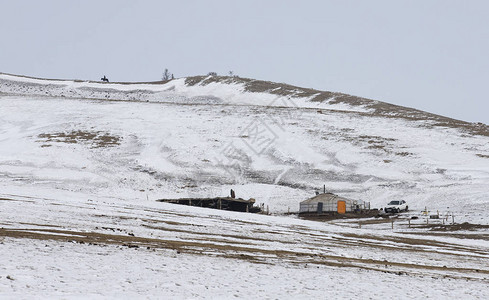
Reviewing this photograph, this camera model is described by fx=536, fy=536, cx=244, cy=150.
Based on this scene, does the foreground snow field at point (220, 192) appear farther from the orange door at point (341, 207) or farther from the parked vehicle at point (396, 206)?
the orange door at point (341, 207)

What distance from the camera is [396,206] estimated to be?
179 ft

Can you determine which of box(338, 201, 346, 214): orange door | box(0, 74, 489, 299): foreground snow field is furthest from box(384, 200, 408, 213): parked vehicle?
box(338, 201, 346, 214): orange door

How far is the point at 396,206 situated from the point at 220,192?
63.6ft

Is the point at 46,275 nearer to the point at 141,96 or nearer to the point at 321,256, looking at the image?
the point at 321,256

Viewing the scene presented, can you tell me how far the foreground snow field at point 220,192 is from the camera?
12547mm

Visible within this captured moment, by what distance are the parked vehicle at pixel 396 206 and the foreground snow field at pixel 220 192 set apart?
189 cm

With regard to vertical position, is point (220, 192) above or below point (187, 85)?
below

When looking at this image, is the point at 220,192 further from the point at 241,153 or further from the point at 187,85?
the point at 187,85

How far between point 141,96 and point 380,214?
8735 cm

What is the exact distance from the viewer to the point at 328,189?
208ft

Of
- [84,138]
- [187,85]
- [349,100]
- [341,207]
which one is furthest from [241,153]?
[187,85]

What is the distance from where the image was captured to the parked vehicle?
177ft

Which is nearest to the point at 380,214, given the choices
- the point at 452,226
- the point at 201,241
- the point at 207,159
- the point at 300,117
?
the point at 452,226

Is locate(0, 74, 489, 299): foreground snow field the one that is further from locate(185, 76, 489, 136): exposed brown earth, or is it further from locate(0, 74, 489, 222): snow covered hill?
locate(185, 76, 489, 136): exposed brown earth
